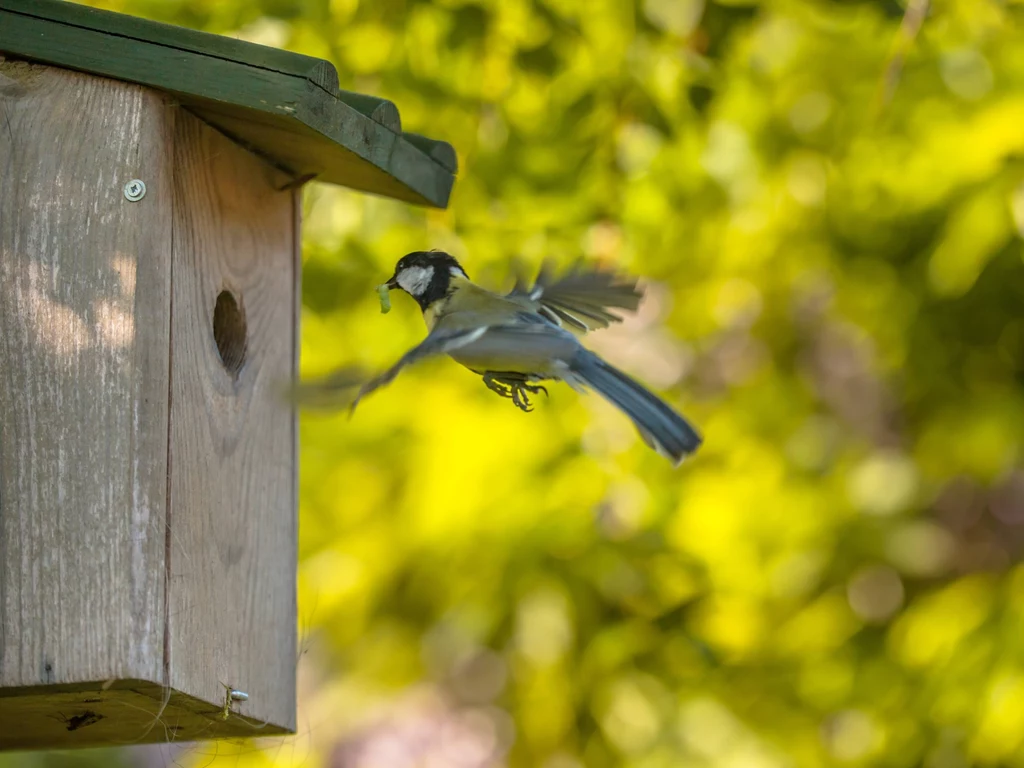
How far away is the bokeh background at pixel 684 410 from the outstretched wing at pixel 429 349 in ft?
3.31

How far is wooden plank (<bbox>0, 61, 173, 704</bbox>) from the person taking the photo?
1985mm

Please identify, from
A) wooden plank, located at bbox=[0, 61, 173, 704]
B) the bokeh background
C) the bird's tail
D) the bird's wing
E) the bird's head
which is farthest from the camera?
the bokeh background

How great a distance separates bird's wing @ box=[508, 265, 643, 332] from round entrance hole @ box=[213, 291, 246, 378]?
0.48 metres

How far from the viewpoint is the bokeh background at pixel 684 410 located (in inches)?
130

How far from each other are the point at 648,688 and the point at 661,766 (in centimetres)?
22

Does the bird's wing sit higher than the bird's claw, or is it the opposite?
the bird's wing

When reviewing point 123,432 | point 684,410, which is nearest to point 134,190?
point 123,432

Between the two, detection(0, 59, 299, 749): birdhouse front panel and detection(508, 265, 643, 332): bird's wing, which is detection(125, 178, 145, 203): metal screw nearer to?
detection(0, 59, 299, 749): birdhouse front panel

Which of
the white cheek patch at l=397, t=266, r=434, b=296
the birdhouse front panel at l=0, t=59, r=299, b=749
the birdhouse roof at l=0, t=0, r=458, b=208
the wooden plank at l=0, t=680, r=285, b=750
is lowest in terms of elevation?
the wooden plank at l=0, t=680, r=285, b=750

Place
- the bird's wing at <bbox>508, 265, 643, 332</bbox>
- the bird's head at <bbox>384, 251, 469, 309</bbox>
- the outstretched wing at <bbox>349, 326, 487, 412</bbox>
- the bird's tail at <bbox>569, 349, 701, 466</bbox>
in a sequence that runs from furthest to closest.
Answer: the bird's head at <bbox>384, 251, 469, 309</bbox>, the bird's wing at <bbox>508, 265, 643, 332</bbox>, the bird's tail at <bbox>569, 349, 701, 466</bbox>, the outstretched wing at <bbox>349, 326, 487, 412</bbox>

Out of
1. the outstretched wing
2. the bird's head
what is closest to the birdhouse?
the bird's head

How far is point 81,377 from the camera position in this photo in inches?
81.4

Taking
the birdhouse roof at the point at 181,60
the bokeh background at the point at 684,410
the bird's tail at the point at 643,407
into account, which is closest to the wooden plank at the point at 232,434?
the birdhouse roof at the point at 181,60

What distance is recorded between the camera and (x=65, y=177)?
214 centimetres
